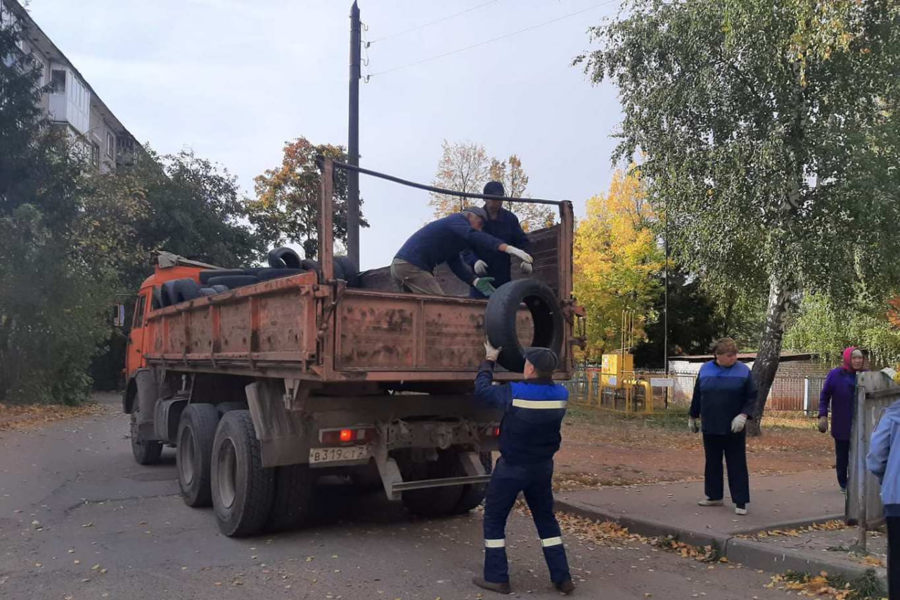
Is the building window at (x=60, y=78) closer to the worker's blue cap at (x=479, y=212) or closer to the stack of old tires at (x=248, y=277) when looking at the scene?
the stack of old tires at (x=248, y=277)

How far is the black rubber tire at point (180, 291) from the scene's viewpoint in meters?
9.41

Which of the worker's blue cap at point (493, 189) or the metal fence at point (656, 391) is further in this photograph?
the metal fence at point (656, 391)

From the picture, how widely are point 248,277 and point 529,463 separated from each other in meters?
4.92

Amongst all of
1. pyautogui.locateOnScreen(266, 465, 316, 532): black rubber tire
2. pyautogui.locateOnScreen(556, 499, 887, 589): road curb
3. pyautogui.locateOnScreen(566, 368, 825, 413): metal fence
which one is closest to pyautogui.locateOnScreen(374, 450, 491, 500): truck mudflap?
pyautogui.locateOnScreen(266, 465, 316, 532): black rubber tire

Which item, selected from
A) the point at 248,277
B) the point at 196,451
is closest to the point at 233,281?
the point at 248,277

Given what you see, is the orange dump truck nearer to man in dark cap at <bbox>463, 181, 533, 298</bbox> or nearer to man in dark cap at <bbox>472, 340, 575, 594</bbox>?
man in dark cap at <bbox>463, 181, 533, 298</bbox>

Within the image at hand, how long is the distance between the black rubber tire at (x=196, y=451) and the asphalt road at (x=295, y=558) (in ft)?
0.62

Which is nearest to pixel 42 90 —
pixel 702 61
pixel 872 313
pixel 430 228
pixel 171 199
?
pixel 171 199

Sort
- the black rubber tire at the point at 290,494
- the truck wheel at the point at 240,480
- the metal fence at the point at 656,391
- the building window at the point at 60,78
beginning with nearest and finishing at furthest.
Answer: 1. the truck wheel at the point at 240,480
2. the black rubber tire at the point at 290,494
3. the metal fence at the point at 656,391
4. the building window at the point at 60,78

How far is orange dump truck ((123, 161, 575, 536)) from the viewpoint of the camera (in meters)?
5.71

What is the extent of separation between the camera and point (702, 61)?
1587 cm

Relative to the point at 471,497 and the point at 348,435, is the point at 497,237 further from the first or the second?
the point at 471,497

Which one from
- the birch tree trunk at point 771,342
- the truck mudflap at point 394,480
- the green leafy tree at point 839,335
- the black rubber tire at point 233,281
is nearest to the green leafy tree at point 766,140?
the birch tree trunk at point 771,342

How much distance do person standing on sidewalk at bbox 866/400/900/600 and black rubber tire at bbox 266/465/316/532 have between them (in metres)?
4.33
